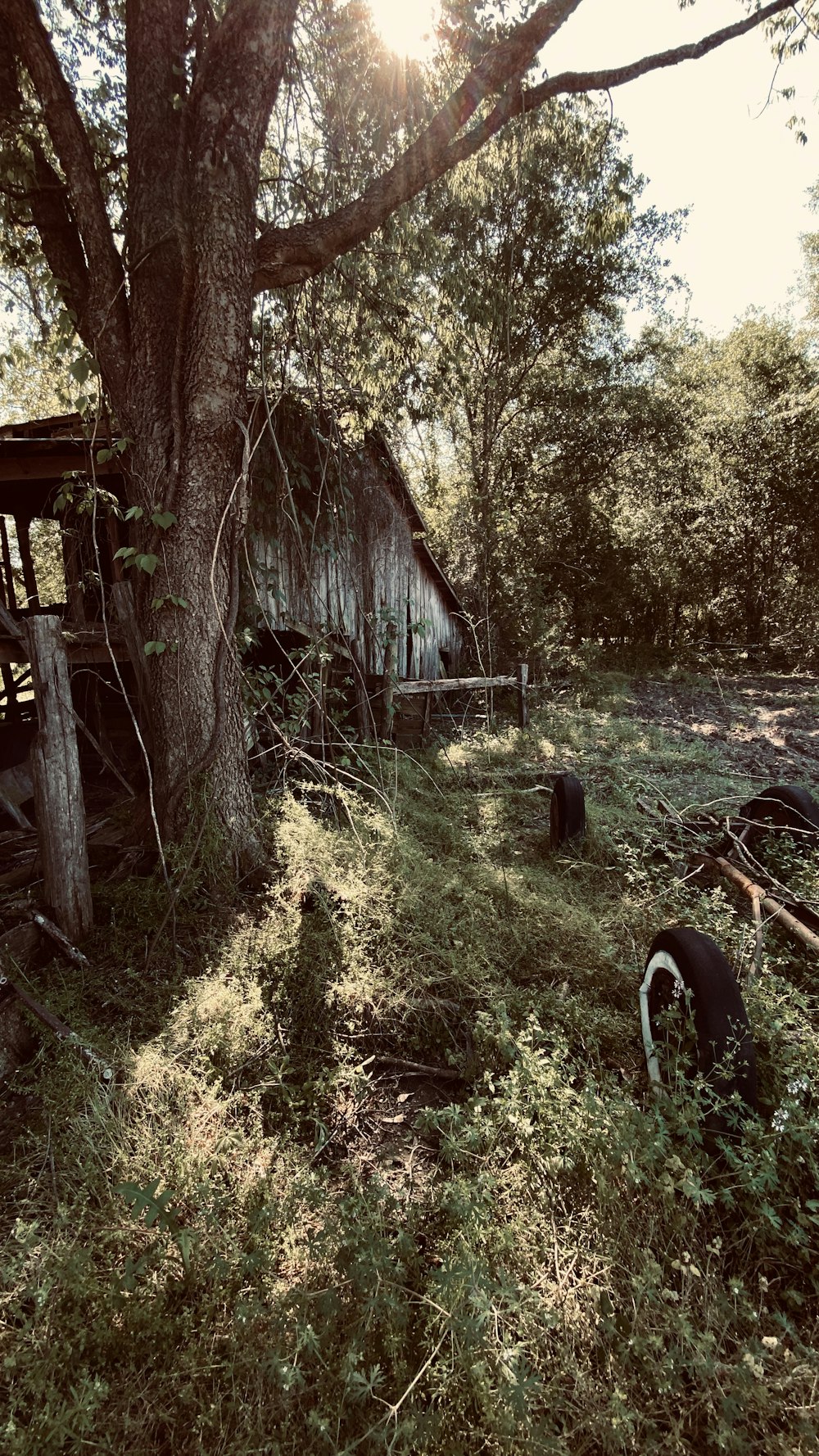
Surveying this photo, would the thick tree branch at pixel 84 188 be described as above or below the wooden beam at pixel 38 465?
above

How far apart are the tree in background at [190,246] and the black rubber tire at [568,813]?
2.69 metres

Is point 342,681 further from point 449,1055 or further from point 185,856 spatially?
point 449,1055

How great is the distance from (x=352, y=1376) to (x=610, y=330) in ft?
68.8

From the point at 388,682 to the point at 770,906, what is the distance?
554 cm

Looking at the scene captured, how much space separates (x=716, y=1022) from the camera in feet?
8.66

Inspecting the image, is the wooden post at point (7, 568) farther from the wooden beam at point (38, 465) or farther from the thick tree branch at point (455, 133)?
the thick tree branch at point (455, 133)

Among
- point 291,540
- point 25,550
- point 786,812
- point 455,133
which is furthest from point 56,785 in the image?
point 25,550

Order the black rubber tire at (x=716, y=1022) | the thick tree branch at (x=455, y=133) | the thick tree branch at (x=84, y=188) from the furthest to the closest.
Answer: the thick tree branch at (x=455, y=133)
the thick tree branch at (x=84, y=188)
the black rubber tire at (x=716, y=1022)

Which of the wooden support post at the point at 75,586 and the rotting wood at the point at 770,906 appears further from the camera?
the wooden support post at the point at 75,586

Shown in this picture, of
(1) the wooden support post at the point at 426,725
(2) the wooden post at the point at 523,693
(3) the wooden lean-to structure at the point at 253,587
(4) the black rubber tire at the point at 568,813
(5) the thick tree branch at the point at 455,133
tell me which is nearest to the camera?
(5) the thick tree branch at the point at 455,133

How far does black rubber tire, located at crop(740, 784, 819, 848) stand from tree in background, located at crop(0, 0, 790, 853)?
155 inches

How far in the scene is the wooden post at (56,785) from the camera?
416cm

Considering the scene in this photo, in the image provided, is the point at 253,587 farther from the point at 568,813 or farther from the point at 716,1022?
the point at 716,1022

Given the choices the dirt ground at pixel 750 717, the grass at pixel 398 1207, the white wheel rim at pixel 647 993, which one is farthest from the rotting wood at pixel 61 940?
the dirt ground at pixel 750 717
